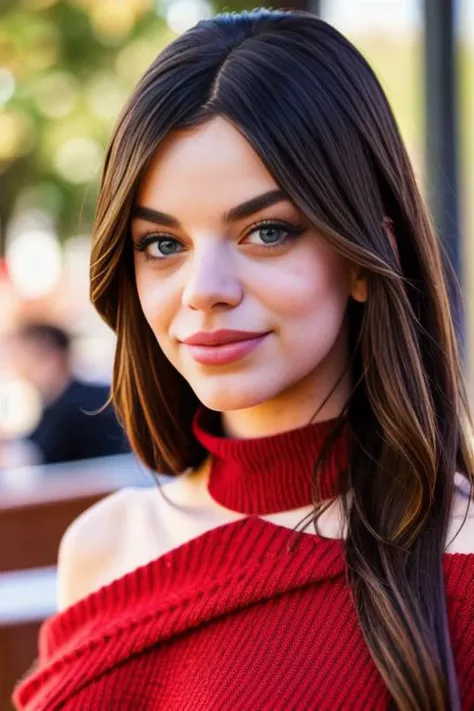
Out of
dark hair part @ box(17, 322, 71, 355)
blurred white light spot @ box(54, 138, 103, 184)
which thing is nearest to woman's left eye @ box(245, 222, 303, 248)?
dark hair part @ box(17, 322, 71, 355)

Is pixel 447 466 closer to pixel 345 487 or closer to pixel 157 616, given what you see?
pixel 345 487

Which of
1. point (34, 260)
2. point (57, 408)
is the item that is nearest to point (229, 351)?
point (57, 408)

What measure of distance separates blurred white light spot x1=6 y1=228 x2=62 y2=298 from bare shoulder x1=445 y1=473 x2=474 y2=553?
5575mm

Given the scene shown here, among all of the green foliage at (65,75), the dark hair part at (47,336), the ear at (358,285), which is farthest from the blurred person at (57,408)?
the ear at (358,285)

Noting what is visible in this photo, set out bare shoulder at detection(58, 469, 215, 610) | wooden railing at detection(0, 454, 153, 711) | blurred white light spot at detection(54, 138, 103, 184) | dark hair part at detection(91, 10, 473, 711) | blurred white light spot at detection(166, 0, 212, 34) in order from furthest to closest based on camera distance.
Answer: blurred white light spot at detection(54, 138, 103, 184) → blurred white light spot at detection(166, 0, 212, 34) → wooden railing at detection(0, 454, 153, 711) → bare shoulder at detection(58, 469, 215, 610) → dark hair part at detection(91, 10, 473, 711)

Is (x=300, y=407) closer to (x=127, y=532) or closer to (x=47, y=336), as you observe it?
(x=127, y=532)

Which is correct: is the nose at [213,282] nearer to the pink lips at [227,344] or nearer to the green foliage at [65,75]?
the pink lips at [227,344]

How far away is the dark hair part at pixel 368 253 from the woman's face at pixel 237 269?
29mm

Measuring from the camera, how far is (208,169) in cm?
127

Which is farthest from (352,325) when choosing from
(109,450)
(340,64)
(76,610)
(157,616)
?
(109,450)

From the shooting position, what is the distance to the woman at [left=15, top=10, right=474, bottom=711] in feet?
4.12

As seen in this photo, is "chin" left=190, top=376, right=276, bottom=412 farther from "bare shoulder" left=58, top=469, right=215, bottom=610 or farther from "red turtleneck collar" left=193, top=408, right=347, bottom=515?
"bare shoulder" left=58, top=469, right=215, bottom=610

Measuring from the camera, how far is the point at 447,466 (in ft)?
4.33

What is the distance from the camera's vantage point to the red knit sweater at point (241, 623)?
1263 millimetres
